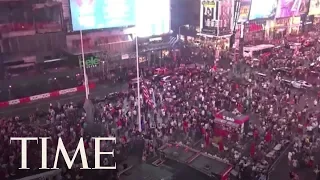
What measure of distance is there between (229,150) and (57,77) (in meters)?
21.7

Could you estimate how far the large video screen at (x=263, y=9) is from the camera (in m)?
48.9

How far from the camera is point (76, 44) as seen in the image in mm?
40875

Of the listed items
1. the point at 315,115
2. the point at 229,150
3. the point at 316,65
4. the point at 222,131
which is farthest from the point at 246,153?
the point at 316,65

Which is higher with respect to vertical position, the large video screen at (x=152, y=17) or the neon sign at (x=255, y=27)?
the large video screen at (x=152, y=17)

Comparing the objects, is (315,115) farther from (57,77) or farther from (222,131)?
(57,77)

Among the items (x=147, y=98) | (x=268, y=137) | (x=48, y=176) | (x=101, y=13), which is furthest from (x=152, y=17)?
(x=48, y=176)

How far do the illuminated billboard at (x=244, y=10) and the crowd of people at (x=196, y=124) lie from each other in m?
16.6

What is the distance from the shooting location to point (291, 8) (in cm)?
5347

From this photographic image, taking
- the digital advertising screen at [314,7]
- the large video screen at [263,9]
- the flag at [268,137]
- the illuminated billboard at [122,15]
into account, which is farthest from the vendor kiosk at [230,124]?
the digital advertising screen at [314,7]

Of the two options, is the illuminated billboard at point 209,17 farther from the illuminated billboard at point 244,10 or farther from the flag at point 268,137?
the flag at point 268,137

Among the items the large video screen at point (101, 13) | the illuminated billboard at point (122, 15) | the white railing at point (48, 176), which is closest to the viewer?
the white railing at point (48, 176)

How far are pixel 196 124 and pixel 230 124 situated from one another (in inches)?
83.8

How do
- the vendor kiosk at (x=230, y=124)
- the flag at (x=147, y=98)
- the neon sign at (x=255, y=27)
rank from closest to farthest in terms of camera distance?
the vendor kiosk at (x=230, y=124), the flag at (x=147, y=98), the neon sign at (x=255, y=27)

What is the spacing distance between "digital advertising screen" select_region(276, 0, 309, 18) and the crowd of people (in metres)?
21.0
